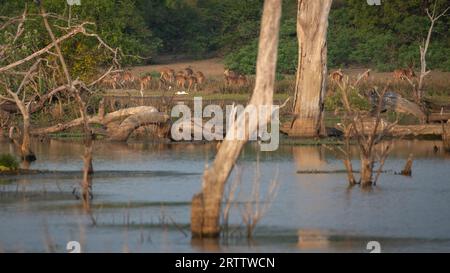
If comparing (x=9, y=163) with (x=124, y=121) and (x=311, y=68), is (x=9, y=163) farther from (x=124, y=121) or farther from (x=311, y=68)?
(x=311, y=68)

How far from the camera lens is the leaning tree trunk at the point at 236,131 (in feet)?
51.1

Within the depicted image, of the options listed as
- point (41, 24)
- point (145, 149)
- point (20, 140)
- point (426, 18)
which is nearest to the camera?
point (20, 140)

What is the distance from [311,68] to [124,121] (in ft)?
15.8

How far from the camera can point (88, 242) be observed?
16.8m

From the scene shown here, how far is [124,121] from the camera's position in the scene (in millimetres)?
29656

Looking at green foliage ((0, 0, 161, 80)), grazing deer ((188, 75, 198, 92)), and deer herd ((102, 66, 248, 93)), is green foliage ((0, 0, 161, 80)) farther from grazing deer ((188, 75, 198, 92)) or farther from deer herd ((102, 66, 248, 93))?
grazing deer ((188, 75, 198, 92))

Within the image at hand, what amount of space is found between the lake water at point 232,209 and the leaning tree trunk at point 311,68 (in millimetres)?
3653

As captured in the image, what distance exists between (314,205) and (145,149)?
29.5ft

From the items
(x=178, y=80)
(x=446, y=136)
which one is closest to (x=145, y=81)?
(x=178, y=80)

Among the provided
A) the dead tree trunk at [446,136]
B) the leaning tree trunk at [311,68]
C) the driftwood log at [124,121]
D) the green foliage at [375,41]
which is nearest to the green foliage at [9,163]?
the driftwood log at [124,121]

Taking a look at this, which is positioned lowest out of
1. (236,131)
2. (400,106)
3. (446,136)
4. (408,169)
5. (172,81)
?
(408,169)

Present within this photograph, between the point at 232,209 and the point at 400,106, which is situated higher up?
the point at 400,106

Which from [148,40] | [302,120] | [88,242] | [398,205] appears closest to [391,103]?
[302,120]
